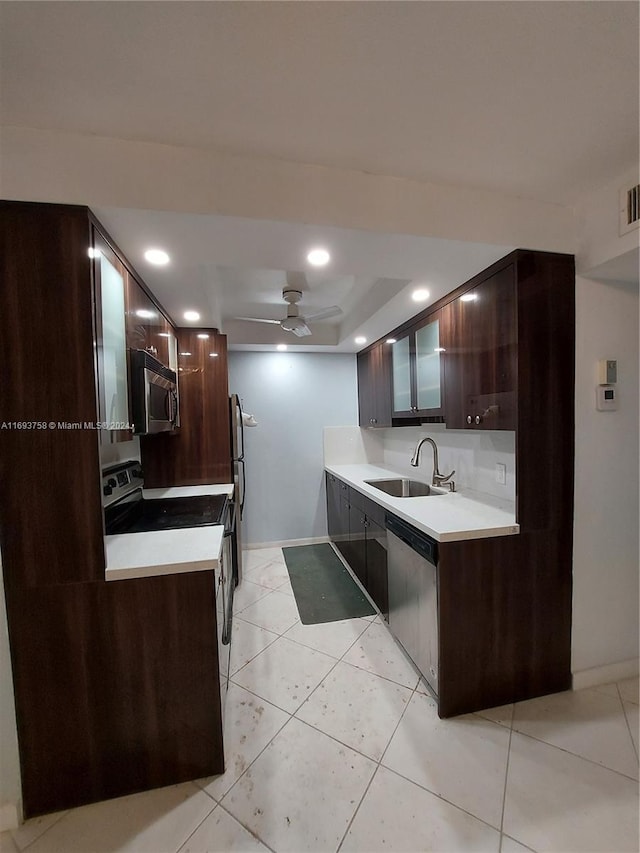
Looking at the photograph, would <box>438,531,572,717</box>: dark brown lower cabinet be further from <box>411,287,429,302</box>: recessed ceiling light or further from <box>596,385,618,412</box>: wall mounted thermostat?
<box>411,287,429,302</box>: recessed ceiling light

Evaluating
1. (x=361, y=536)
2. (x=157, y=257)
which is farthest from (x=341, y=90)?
(x=361, y=536)

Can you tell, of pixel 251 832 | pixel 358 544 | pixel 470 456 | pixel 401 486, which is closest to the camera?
pixel 251 832

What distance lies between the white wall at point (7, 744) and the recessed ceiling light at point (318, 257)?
72.0 inches

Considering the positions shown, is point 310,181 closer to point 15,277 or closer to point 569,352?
point 15,277

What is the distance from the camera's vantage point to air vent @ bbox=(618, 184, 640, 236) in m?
1.46

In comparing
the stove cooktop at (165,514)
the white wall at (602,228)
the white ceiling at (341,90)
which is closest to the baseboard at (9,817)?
the stove cooktop at (165,514)

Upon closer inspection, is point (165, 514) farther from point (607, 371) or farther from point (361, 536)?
point (607, 371)

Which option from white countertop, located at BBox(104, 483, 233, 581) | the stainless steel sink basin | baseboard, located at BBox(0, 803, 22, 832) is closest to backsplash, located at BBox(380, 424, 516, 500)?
the stainless steel sink basin

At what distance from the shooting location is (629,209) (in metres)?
1.48

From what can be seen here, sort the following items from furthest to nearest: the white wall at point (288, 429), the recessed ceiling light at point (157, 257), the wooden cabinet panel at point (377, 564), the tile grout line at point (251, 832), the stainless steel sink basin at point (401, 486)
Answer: the white wall at point (288, 429) < the stainless steel sink basin at point (401, 486) < the wooden cabinet panel at point (377, 564) < the recessed ceiling light at point (157, 257) < the tile grout line at point (251, 832)

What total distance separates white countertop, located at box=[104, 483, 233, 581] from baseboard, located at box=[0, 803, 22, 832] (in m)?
0.89

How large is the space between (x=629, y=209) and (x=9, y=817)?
11.4 feet

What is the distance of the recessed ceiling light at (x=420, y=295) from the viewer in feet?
6.97

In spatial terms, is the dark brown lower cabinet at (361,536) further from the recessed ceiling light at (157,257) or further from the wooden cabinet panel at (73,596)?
the recessed ceiling light at (157,257)
